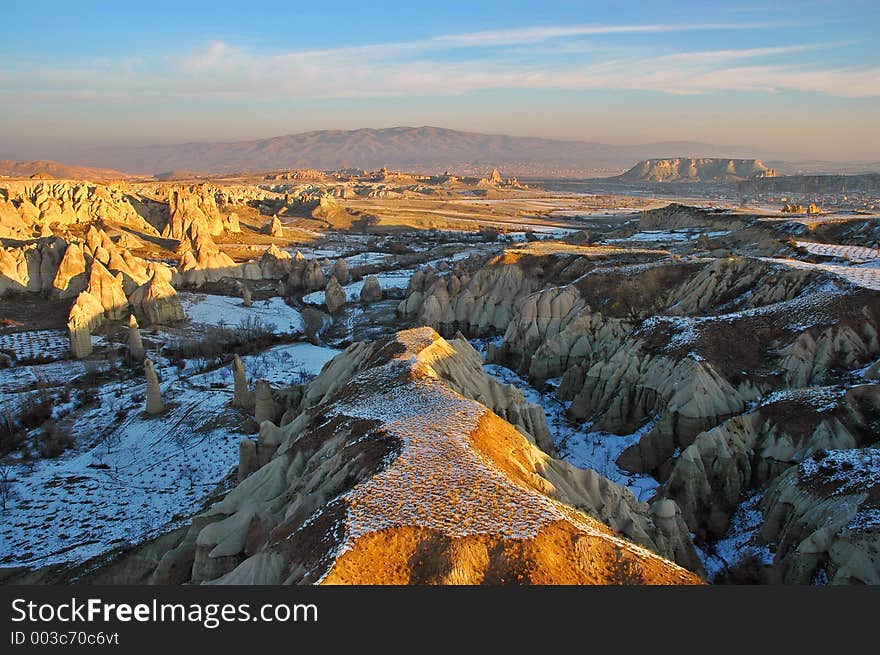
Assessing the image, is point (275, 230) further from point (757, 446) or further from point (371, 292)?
point (757, 446)

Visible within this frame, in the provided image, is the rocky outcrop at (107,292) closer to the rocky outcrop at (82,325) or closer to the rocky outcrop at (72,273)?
the rocky outcrop at (82,325)

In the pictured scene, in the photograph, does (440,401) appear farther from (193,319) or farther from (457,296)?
(193,319)

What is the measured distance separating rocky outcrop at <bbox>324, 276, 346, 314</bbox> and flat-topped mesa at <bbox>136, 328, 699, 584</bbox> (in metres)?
37.7

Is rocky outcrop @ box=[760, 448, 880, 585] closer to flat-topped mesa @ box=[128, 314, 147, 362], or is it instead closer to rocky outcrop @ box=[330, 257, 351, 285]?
flat-topped mesa @ box=[128, 314, 147, 362]

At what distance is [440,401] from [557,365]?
61.0ft

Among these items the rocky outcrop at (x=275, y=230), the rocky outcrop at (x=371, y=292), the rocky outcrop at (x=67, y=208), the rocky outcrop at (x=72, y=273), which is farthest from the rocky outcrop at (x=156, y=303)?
the rocky outcrop at (x=275, y=230)

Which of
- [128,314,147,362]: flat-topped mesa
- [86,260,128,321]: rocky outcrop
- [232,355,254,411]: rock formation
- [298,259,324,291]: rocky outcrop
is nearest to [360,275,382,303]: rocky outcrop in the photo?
[298,259,324,291]: rocky outcrop

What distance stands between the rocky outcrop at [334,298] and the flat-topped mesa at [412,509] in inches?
1484

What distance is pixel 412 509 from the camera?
433 inches

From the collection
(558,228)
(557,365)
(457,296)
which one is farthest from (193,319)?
(558,228)

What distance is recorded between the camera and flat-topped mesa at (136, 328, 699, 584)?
995cm

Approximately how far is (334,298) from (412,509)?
4931cm

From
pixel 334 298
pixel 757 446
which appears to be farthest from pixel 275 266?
pixel 757 446

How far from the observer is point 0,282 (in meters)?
50.8
